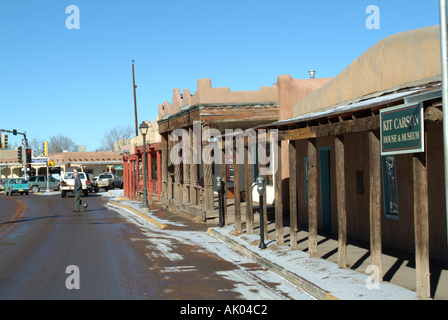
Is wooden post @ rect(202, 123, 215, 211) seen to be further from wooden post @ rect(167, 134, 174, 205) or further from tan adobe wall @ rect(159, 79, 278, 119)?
wooden post @ rect(167, 134, 174, 205)

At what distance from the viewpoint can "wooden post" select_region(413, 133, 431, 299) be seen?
5824mm

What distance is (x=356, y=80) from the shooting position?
1074cm

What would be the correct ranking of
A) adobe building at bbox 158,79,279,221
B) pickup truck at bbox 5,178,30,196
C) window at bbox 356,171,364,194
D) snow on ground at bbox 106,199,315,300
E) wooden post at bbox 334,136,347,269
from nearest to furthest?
snow on ground at bbox 106,199,315,300
wooden post at bbox 334,136,347,269
window at bbox 356,171,364,194
adobe building at bbox 158,79,279,221
pickup truck at bbox 5,178,30,196

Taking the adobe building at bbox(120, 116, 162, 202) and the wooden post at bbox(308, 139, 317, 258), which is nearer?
the wooden post at bbox(308, 139, 317, 258)

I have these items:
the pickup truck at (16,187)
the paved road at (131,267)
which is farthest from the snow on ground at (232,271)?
the pickup truck at (16,187)

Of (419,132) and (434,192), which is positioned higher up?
(419,132)

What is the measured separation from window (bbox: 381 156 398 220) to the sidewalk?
2.93 ft

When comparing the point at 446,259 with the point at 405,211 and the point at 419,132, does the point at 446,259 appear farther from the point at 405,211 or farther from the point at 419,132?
the point at 419,132

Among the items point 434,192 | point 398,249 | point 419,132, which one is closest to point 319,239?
point 398,249

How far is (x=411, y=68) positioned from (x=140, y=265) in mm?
6601
